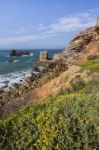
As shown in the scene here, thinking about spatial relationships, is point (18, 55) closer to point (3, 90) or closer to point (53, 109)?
point (3, 90)

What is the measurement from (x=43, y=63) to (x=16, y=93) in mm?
32109

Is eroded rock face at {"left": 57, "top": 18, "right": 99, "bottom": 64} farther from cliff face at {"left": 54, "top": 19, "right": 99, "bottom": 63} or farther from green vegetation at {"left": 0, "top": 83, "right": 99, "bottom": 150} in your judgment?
green vegetation at {"left": 0, "top": 83, "right": 99, "bottom": 150}

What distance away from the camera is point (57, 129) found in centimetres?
737

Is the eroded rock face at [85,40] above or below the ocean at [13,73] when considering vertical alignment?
above

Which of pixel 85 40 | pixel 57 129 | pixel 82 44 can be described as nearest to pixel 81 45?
pixel 82 44

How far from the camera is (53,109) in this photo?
8.36 meters

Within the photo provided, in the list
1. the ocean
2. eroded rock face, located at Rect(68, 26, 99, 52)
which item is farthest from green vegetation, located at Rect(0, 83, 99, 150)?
eroded rock face, located at Rect(68, 26, 99, 52)

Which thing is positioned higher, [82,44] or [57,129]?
[57,129]

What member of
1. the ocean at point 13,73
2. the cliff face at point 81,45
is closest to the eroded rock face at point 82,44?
the cliff face at point 81,45

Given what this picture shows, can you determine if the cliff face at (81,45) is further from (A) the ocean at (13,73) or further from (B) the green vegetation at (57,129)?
(B) the green vegetation at (57,129)

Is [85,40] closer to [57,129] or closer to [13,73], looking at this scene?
[13,73]

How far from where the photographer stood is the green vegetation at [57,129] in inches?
276

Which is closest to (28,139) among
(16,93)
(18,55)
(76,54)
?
(16,93)

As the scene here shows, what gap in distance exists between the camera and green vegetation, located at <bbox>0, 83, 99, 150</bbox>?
7004mm
